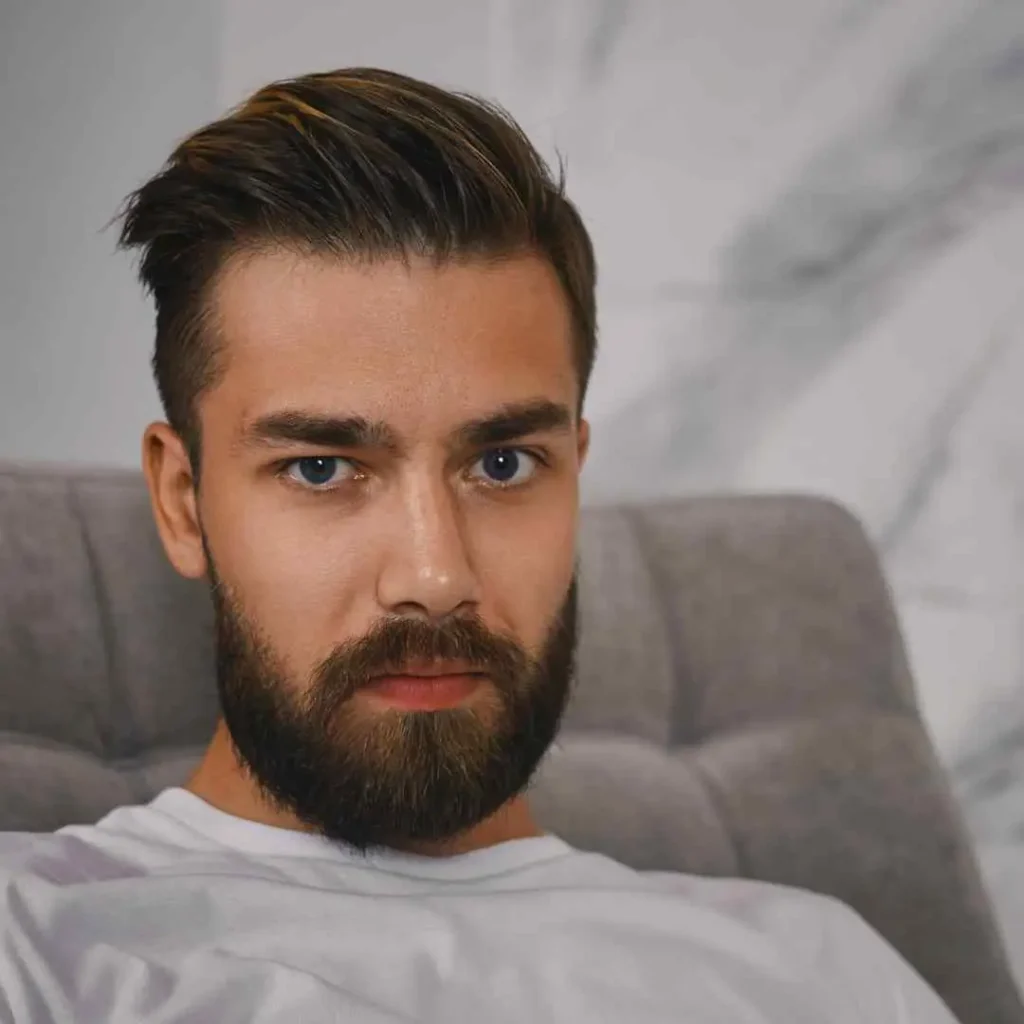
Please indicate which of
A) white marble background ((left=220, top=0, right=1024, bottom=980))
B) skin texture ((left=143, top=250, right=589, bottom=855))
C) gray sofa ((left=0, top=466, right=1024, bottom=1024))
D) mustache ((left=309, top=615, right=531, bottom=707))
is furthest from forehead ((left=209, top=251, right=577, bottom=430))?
white marble background ((left=220, top=0, right=1024, bottom=980))

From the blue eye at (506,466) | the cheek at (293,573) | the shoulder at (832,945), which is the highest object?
the blue eye at (506,466)

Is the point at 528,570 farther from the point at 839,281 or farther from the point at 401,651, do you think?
the point at 839,281

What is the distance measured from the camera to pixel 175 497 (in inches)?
39.8

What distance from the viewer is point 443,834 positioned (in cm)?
95

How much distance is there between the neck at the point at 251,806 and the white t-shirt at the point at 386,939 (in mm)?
13

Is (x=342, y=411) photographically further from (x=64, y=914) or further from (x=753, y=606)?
(x=753, y=606)

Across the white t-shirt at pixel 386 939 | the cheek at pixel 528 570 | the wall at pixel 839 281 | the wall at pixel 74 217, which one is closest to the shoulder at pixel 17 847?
the white t-shirt at pixel 386 939

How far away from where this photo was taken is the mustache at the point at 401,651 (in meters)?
0.88

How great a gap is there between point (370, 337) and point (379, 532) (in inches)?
5.2

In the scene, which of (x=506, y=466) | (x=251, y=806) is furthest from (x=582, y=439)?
(x=251, y=806)

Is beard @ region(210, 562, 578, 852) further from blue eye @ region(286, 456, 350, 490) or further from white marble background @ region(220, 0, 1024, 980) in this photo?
white marble background @ region(220, 0, 1024, 980)

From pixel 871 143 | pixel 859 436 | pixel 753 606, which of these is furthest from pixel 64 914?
pixel 871 143

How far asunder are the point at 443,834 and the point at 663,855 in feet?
1.10

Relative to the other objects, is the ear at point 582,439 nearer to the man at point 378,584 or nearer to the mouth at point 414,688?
the man at point 378,584
